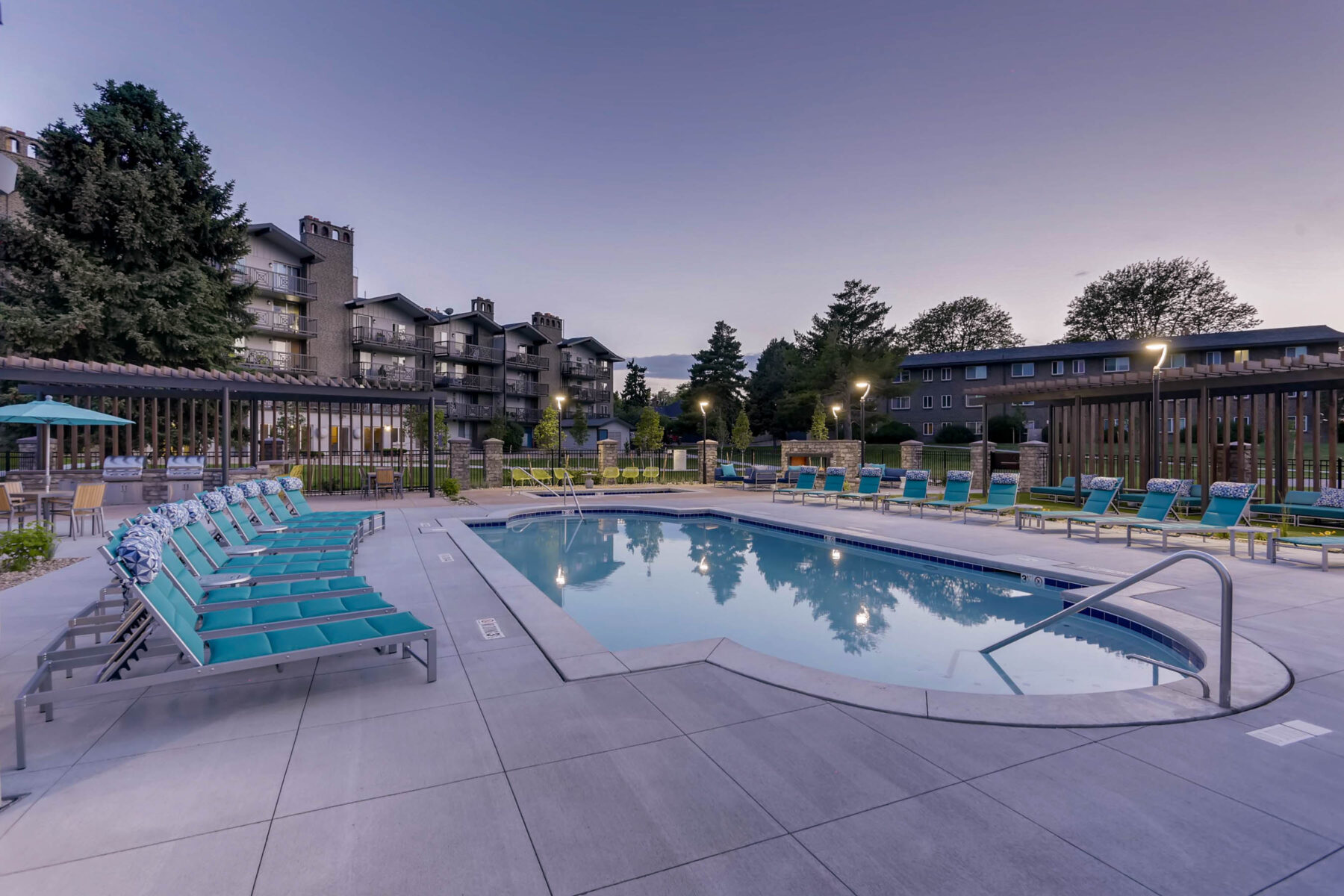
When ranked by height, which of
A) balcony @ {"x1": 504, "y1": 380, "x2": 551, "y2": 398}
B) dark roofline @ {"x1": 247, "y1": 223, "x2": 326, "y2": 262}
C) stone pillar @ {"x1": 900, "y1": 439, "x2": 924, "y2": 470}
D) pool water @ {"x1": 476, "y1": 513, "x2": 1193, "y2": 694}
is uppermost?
dark roofline @ {"x1": 247, "y1": 223, "x2": 326, "y2": 262}

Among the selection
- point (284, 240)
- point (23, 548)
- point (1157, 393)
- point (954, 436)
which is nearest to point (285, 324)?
point (284, 240)

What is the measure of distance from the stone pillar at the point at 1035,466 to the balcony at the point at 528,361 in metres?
29.4

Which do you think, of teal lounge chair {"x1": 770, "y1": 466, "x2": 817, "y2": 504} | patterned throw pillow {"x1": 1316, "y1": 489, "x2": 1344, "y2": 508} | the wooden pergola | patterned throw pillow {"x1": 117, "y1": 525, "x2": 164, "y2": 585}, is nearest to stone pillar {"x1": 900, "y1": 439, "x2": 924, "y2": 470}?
the wooden pergola

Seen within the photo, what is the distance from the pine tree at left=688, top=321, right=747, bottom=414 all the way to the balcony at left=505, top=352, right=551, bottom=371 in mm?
14324

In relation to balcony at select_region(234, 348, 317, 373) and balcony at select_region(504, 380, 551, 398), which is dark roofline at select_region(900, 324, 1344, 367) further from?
balcony at select_region(234, 348, 317, 373)

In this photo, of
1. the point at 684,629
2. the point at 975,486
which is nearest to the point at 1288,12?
the point at 975,486

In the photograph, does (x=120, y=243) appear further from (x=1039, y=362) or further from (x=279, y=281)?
(x=1039, y=362)

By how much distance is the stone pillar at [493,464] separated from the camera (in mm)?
18672

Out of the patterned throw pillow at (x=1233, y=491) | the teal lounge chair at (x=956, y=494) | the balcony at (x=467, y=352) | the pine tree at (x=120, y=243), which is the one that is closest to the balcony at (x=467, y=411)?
the balcony at (x=467, y=352)

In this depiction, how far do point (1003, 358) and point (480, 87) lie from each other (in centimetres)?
3313

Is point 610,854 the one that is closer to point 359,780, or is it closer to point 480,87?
point 359,780

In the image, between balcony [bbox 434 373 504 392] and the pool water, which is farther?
balcony [bbox 434 373 504 392]

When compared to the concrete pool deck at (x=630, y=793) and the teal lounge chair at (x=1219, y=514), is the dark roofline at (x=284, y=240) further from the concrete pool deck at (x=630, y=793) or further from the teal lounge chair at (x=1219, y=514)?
the teal lounge chair at (x=1219, y=514)

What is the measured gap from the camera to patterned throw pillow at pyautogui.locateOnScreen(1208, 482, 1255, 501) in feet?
28.2
